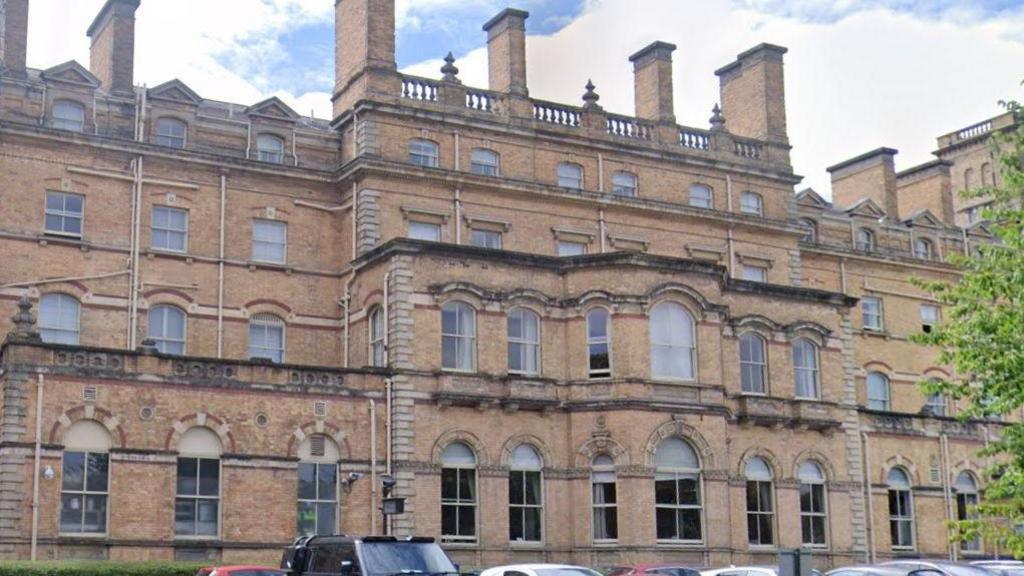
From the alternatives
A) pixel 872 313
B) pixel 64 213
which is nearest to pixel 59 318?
pixel 64 213

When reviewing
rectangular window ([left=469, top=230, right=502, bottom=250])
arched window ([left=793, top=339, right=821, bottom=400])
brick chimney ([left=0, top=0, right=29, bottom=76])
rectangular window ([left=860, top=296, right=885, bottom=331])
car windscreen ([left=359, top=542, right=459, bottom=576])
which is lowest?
car windscreen ([left=359, top=542, right=459, bottom=576])

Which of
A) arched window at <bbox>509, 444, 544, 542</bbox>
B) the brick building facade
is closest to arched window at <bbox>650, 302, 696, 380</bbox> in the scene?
the brick building facade

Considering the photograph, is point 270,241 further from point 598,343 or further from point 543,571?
point 543,571

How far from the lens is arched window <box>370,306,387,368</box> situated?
43.3 metres

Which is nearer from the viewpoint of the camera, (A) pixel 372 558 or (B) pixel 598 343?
(A) pixel 372 558

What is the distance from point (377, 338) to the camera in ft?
144

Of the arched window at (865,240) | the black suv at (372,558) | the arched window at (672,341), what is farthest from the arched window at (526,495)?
the arched window at (865,240)

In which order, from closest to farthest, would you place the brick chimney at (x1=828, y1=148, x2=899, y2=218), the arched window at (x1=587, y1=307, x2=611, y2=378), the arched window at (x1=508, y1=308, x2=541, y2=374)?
the arched window at (x1=587, y1=307, x2=611, y2=378) → the arched window at (x1=508, y1=308, x2=541, y2=374) → the brick chimney at (x1=828, y1=148, x2=899, y2=218)

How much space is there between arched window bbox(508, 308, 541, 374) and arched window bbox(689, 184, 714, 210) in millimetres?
11415

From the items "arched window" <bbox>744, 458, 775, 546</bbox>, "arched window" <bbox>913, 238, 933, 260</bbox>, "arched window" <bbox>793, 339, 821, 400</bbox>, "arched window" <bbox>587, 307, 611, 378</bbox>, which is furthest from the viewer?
"arched window" <bbox>913, 238, 933, 260</bbox>

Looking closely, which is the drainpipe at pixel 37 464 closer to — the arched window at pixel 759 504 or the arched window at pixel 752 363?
the arched window at pixel 759 504

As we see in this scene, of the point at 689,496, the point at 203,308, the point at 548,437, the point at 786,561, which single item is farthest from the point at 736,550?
the point at 786,561

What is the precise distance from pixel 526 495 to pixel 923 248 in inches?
1122

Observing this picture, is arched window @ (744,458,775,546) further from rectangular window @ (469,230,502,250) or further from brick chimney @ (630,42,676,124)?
brick chimney @ (630,42,676,124)
